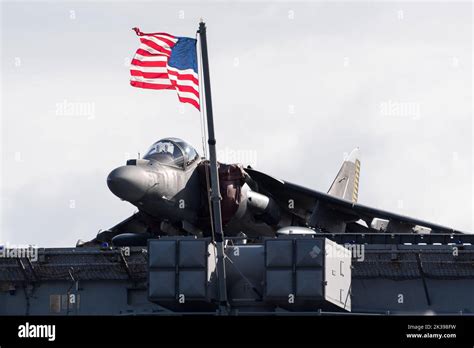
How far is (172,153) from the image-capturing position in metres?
33.2

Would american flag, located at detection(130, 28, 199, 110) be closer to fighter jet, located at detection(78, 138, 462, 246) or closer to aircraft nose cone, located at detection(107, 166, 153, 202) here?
fighter jet, located at detection(78, 138, 462, 246)

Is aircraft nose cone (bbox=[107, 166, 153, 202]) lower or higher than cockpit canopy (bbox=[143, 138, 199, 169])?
lower

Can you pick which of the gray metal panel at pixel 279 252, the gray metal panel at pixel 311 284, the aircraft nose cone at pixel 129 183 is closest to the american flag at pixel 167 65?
the gray metal panel at pixel 279 252

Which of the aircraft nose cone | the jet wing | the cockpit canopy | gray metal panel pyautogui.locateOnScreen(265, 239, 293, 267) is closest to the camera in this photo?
gray metal panel pyautogui.locateOnScreen(265, 239, 293, 267)

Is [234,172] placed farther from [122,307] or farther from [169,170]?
[122,307]

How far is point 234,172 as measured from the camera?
1367 inches

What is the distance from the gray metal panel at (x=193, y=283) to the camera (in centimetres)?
2159

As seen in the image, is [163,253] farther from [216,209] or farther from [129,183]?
[129,183]

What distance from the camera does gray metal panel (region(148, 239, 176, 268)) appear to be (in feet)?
71.3

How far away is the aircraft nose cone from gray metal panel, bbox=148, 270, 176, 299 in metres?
8.69

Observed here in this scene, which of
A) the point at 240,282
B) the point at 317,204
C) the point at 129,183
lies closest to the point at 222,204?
the point at 129,183

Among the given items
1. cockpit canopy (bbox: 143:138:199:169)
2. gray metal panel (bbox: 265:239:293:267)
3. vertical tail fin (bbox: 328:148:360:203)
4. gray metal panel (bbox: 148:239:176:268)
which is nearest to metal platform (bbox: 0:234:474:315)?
gray metal panel (bbox: 265:239:293:267)

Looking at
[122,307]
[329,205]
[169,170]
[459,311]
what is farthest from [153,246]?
[329,205]

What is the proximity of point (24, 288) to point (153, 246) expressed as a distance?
5.46 metres
